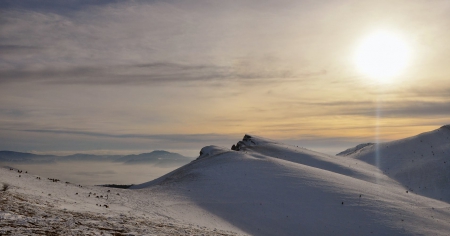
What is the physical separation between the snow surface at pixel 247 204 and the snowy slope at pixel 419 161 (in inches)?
49.0

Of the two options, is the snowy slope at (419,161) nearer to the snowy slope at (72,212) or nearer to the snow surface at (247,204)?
the snow surface at (247,204)

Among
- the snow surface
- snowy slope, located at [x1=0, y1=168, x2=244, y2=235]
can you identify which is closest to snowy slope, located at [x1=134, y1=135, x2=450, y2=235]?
the snow surface

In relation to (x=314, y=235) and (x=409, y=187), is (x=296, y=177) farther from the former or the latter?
(x=409, y=187)

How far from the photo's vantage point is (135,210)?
2111 cm

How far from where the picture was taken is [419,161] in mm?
47781

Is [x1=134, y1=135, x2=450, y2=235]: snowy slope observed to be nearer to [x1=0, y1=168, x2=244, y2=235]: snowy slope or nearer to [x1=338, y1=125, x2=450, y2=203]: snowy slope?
[x1=0, y1=168, x2=244, y2=235]: snowy slope

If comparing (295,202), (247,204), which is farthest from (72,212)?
(295,202)

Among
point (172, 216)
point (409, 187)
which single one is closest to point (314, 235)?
point (172, 216)

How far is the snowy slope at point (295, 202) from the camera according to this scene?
Answer: 24.2 m

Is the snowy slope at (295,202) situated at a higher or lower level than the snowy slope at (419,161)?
lower

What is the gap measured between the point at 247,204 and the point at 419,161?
109ft

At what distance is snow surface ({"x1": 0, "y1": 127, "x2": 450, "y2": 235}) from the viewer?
57.1ft

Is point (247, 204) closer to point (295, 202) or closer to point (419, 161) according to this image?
point (295, 202)

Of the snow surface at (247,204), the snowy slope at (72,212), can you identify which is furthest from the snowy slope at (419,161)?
the snowy slope at (72,212)
